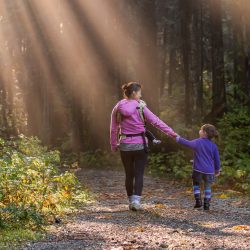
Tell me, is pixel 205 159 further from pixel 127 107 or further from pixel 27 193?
Answer: pixel 27 193

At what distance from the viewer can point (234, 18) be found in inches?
904

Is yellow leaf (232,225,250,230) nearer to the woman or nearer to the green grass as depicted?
the woman

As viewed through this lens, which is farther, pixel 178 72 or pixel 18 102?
pixel 18 102

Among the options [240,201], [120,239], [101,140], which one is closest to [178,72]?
[101,140]

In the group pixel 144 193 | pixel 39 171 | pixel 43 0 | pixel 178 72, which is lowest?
pixel 144 193

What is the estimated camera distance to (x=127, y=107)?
30.6 feet

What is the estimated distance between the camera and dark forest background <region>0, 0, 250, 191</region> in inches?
858

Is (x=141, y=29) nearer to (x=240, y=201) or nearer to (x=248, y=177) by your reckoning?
(x=248, y=177)

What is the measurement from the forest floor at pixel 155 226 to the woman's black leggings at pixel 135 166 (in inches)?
15.7

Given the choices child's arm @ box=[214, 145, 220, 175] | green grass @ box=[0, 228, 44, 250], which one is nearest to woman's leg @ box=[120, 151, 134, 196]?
child's arm @ box=[214, 145, 220, 175]

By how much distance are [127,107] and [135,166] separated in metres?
0.95

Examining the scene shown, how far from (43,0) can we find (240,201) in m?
14.7

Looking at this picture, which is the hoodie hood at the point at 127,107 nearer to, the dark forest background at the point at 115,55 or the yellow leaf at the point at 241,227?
the yellow leaf at the point at 241,227

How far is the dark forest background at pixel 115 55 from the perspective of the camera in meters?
21.8
